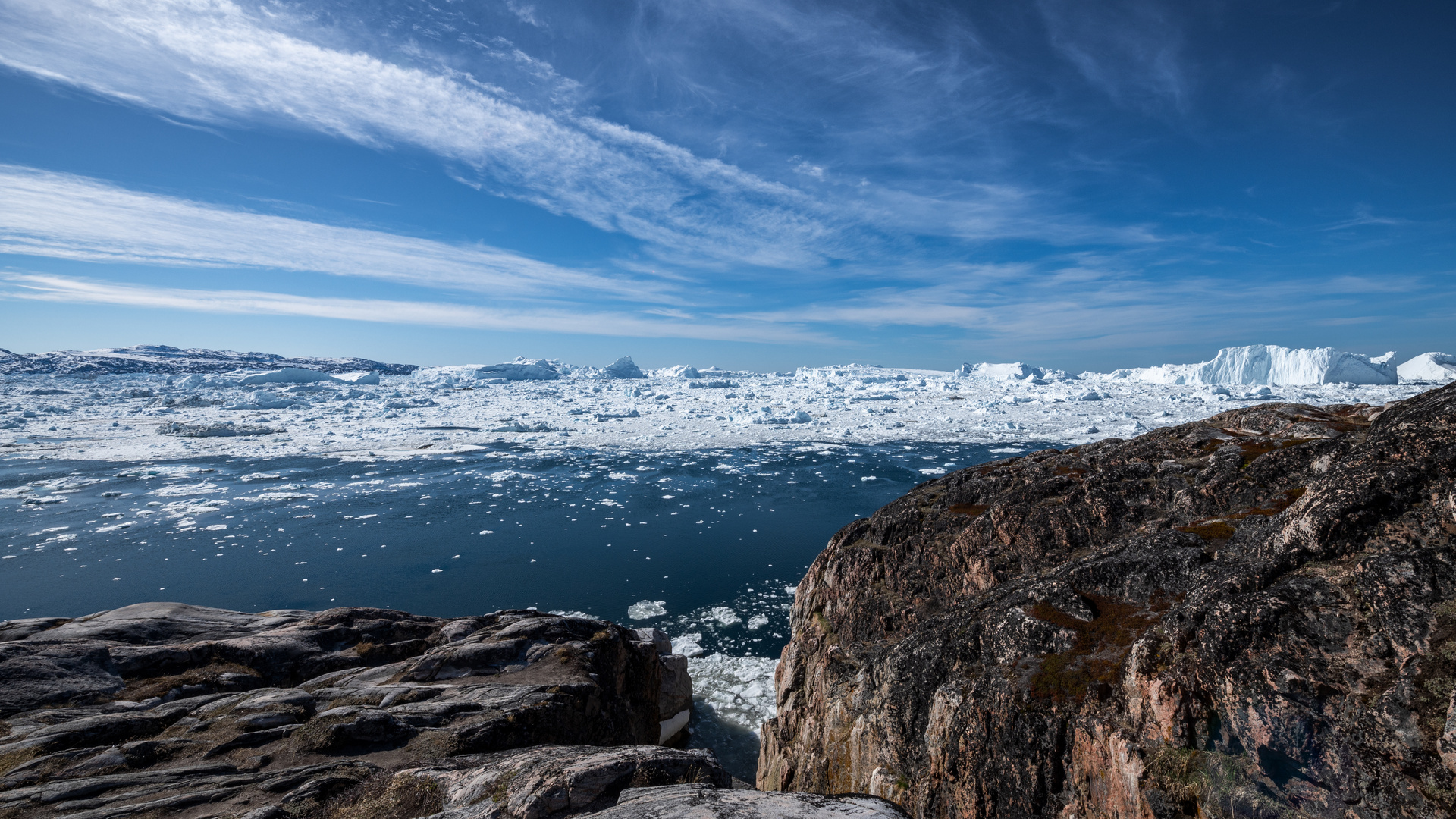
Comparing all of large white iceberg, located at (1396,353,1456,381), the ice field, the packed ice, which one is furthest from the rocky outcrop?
large white iceberg, located at (1396,353,1456,381)

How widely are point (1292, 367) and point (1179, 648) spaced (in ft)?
384

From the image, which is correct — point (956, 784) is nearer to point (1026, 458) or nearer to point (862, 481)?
point (1026, 458)

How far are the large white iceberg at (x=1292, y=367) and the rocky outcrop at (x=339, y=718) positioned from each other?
367 feet

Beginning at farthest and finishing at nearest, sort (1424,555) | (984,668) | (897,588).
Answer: (897,588), (984,668), (1424,555)

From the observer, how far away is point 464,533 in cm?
3469

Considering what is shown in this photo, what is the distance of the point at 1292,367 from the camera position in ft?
291

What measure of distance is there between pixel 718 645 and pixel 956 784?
50.9ft

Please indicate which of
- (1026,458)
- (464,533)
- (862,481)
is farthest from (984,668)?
(862,481)

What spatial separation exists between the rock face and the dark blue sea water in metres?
12.3

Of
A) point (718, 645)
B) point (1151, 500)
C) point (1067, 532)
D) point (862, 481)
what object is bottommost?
point (718, 645)

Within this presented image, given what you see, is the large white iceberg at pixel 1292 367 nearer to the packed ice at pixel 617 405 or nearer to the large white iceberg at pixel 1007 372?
the packed ice at pixel 617 405

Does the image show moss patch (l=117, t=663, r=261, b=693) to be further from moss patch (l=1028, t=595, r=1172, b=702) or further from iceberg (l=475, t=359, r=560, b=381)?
iceberg (l=475, t=359, r=560, b=381)

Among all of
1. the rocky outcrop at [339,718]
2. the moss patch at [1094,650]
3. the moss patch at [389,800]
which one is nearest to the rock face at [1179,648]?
the moss patch at [1094,650]

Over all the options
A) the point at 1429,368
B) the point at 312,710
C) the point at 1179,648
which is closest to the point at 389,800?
the point at 312,710
